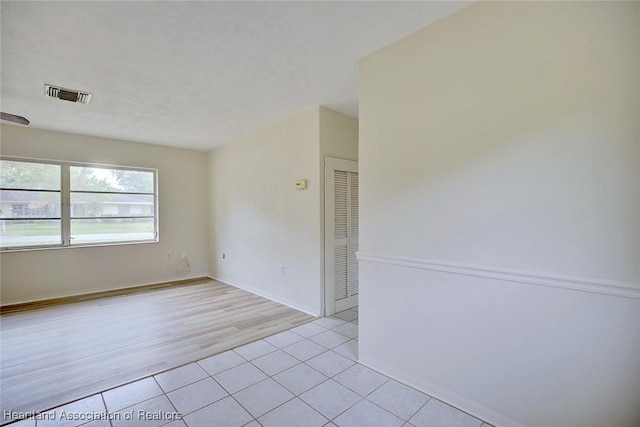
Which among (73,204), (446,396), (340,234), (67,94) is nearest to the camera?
(446,396)

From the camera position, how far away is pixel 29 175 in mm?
4262

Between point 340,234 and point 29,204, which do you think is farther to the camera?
point 29,204

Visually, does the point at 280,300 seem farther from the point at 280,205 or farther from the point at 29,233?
the point at 29,233

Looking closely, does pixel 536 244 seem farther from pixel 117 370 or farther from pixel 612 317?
pixel 117 370

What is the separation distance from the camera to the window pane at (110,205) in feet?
15.3

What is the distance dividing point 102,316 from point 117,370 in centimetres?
166

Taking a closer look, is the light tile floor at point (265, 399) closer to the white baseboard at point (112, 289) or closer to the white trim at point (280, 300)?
the white trim at point (280, 300)

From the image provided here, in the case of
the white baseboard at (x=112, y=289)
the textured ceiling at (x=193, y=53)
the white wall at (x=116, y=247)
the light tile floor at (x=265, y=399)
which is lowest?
the light tile floor at (x=265, y=399)

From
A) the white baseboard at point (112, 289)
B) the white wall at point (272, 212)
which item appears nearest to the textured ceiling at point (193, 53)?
the white wall at point (272, 212)

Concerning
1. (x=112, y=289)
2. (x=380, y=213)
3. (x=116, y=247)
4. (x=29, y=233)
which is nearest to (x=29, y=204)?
(x=29, y=233)

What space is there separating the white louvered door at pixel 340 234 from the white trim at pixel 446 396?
50.2 inches

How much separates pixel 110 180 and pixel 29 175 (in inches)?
38.7

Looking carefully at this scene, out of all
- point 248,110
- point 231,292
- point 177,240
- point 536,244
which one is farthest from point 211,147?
point 536,244

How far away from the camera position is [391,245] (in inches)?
89.9
